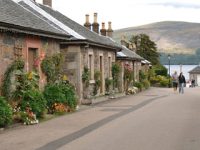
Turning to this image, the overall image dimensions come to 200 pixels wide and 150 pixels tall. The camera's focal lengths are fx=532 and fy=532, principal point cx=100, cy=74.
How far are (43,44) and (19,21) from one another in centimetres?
261

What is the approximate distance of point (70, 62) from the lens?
27.3 metres

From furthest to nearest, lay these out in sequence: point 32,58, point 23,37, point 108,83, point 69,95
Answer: point 108,83
point 69,95
point 32,58
point 23,37

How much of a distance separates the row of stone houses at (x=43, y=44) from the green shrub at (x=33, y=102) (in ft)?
3.82

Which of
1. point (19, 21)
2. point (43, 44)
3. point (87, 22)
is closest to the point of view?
point (19, 21)

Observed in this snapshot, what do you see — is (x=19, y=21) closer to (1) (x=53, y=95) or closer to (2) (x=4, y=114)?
(1) (x=53, y=95)

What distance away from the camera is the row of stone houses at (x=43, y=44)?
17.9 metres

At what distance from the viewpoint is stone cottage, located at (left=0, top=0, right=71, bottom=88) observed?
1753 centimetres

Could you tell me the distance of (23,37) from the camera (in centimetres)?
1930

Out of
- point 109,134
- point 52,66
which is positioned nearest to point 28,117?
point 109,134

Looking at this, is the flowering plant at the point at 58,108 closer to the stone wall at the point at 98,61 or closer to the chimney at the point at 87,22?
the stone wall at the point at 98,61

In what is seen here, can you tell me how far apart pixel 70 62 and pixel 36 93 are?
947 cm

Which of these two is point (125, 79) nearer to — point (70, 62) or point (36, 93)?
point (70, 62)

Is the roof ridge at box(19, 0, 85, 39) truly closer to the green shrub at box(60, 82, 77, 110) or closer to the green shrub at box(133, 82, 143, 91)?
the green shrub at box(60, 82, 77, 110)

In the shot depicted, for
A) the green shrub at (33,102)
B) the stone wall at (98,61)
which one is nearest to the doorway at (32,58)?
the green shrub at (33,102)
